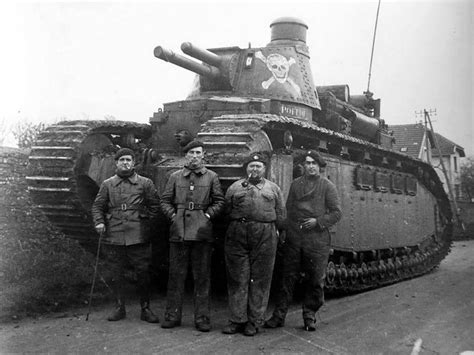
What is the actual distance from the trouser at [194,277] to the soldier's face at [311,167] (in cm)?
143

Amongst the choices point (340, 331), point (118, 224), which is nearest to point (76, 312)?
point (118, 224)

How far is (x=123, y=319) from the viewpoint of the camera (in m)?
6.45

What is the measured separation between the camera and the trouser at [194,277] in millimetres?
6020

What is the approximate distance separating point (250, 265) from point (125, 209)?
5.18 ft

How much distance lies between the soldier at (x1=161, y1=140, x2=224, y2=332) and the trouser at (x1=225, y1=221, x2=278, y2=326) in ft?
0.92

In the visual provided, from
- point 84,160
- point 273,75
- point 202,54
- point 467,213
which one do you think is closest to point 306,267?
point 84,160

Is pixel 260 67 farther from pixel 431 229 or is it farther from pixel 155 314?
pixel 431 229

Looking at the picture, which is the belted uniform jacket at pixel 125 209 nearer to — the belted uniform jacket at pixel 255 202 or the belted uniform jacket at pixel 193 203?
the belted uniform jacket at pixel 193 203

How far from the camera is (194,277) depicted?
6.06 meters

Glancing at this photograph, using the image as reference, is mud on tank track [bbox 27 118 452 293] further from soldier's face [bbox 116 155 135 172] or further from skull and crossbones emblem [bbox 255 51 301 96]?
skull and crossbones emblem [bbox 255 51 301 96]

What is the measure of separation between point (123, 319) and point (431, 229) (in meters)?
8.76

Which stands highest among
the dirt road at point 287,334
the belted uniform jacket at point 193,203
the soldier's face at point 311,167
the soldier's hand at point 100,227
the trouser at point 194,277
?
the soldier's face at point 311,167

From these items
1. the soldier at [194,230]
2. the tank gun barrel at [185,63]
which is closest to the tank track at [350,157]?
the soldier at [194,230]

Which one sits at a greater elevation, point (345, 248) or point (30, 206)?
point (30, 206)
